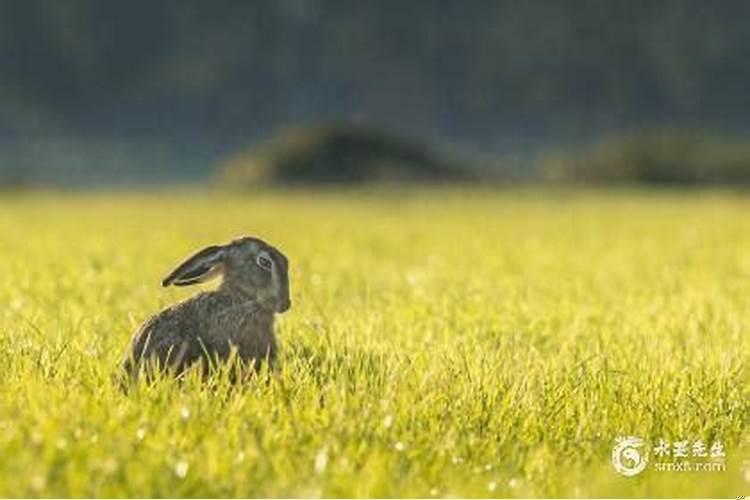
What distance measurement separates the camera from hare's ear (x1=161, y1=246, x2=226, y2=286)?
23.6 feet

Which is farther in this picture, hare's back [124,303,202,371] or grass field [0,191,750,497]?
hare's back [124,303,202,371]

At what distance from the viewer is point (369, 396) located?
23.4 feet

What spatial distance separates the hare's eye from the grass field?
63 cm

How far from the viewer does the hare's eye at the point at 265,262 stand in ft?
24.3

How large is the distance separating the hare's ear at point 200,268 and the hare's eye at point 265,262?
0.68 feet

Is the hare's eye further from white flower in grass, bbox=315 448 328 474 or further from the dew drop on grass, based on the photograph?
the dew drop on grass

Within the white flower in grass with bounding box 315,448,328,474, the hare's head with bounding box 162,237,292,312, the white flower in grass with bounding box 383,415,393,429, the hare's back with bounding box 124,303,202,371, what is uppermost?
the hare's head with bounding box 162,237,292,312

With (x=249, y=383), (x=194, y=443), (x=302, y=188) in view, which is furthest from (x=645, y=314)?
(x=302, y=188)

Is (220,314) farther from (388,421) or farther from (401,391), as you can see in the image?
(388,421)

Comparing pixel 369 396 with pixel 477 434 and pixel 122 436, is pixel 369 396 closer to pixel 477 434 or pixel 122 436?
pixel 477 434

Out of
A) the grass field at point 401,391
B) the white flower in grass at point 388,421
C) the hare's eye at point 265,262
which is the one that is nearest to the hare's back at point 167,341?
the grass field at point 401,391

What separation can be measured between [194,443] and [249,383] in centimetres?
89

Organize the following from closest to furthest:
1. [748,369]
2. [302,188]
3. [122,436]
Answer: [122,436] → [748,369] → [302,188]

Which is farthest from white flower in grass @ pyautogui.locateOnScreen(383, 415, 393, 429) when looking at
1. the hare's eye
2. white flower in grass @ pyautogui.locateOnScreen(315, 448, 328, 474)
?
the hare's eye
